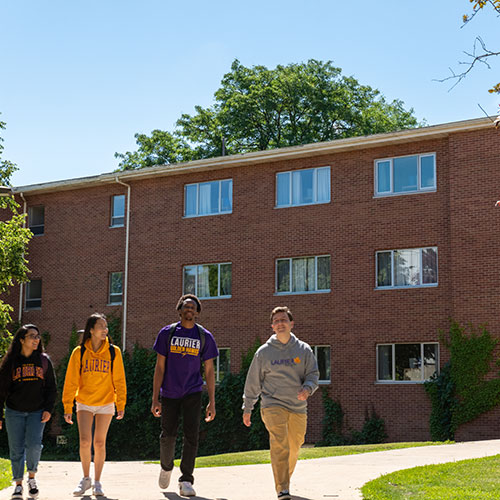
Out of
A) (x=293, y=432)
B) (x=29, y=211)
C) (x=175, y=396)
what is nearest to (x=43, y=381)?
(x=175, y=396)

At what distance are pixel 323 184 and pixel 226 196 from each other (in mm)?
3454

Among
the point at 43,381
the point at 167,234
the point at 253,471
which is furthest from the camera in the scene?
the point at 167,234

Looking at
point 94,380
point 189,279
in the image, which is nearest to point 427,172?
point 189,279

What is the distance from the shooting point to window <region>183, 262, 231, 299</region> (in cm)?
2742

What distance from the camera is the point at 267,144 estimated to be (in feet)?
143

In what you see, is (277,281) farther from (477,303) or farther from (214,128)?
(214,128)

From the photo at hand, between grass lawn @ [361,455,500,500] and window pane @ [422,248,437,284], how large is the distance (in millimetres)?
12198

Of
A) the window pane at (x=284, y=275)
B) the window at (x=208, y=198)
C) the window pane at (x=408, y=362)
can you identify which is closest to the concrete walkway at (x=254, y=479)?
the window pane at (x=408, y=362)

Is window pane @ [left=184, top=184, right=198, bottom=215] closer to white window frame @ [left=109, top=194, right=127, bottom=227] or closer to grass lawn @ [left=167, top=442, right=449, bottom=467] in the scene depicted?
white window frame @ [left=109, top=194, right=127, bottom=227]

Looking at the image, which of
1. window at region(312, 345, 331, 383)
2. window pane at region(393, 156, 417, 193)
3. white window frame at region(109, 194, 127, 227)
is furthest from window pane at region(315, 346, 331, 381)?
white window frame at region(109, 194, 127, 227)

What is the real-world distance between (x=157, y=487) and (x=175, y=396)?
1264 mm

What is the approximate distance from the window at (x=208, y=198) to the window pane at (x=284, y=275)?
2.60 metres

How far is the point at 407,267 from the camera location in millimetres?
24344

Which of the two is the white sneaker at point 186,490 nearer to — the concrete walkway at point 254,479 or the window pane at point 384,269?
the concrete walkway at point 254,479
